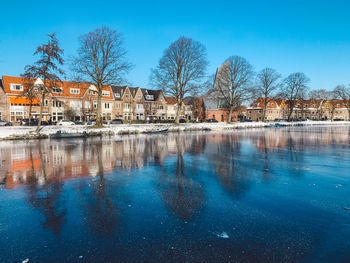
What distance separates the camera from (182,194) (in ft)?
20.8

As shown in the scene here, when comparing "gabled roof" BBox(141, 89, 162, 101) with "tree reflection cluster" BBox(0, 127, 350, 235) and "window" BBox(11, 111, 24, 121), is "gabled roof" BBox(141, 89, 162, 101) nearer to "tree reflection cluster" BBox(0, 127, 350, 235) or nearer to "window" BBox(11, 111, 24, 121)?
"window" BBox(11, 111, 24, 121)

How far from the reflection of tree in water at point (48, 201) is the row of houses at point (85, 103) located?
3273 centimetres

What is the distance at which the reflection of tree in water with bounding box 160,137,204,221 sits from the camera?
5.22 m

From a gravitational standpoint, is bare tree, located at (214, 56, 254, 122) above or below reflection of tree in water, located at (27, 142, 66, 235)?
above

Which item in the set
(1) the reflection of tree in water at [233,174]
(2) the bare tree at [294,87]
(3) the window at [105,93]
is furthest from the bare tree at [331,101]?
(1) the reflection of tree in water at [233,174]

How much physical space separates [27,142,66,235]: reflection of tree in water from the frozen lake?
3cm

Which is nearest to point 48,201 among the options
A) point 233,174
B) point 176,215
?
point 176,215

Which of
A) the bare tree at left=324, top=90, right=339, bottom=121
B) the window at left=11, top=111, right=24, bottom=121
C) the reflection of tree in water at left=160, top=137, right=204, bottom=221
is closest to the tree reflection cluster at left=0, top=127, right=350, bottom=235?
the reflection of tree in water at left=160, top=137, right=204, bottom=221

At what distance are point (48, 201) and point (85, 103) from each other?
59550 mm

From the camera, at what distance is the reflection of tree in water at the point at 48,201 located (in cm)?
469

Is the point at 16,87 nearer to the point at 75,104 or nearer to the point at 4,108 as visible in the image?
the point at 4,108

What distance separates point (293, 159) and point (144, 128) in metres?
25.9

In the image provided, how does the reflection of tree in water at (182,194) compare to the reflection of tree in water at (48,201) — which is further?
the reflection of tree in water at (182,194)

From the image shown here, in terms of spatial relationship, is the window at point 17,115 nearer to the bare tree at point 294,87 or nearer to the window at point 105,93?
the window at point 105,93
